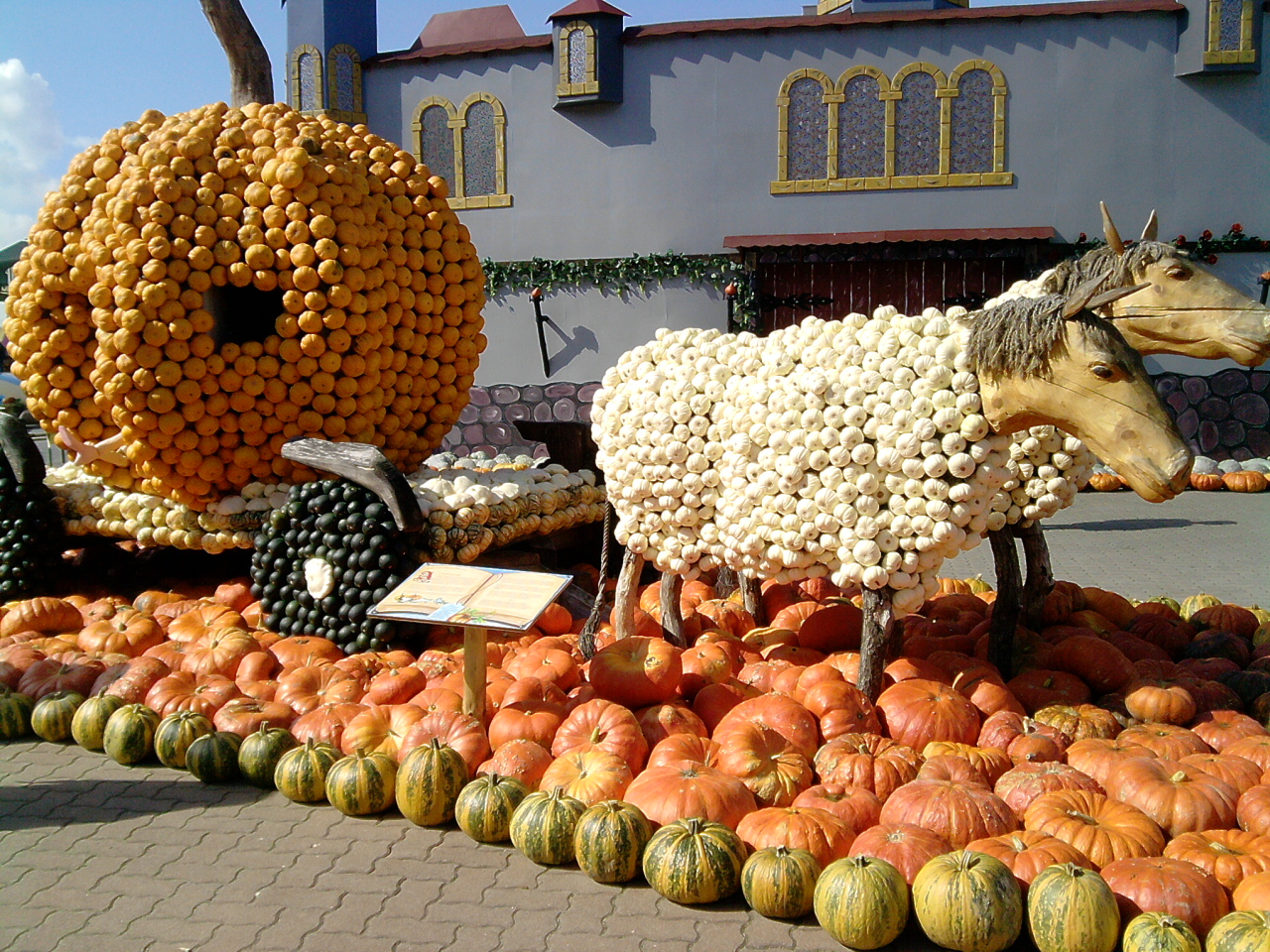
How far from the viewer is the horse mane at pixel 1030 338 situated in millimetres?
4254

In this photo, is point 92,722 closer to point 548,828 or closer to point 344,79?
point 548,828

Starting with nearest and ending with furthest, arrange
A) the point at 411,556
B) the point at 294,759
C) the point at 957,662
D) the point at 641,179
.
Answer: the point at 294,759, the point at 957,662, the point at 411,556, the point at 641,179

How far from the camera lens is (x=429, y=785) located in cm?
433

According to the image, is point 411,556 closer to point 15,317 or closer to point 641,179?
point 15,317

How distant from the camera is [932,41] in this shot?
51.5ft

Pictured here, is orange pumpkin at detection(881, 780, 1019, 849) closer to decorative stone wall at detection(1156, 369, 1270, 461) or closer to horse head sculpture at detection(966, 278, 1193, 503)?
horse head sculpture at detection(966, 278, 1193, 503)

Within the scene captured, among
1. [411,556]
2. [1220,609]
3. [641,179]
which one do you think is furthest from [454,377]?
[641,179]

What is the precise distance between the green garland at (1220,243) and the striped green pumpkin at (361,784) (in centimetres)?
1411

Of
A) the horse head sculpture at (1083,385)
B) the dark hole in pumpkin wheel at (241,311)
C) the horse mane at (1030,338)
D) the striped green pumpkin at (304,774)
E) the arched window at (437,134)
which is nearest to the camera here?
the horse head sculpture at (1083,385)

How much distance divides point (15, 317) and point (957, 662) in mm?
6324

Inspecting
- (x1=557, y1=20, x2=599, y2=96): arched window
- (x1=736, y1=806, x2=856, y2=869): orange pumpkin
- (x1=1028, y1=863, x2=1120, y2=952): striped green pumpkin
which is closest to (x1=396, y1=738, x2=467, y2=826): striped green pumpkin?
(x1=736, y1=806, x2=856, y2=869): orange pumpkin

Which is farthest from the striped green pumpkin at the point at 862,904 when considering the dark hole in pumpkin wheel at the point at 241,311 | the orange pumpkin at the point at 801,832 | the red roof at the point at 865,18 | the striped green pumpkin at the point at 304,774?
the red roof at the point at 865,18

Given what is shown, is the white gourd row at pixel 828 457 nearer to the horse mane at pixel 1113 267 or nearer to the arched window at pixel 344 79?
the horse mane at pixel 1113 267

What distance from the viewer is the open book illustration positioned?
469 centimetres
